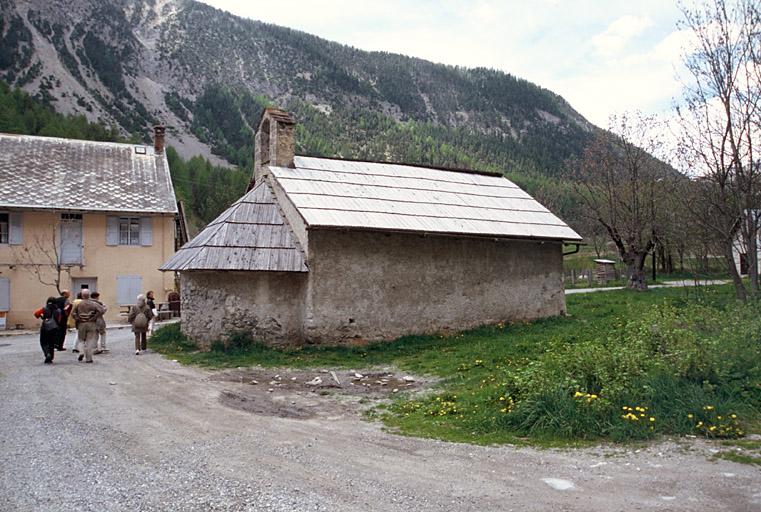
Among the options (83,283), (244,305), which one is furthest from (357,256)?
(83,283)

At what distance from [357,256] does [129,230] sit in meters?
14.9

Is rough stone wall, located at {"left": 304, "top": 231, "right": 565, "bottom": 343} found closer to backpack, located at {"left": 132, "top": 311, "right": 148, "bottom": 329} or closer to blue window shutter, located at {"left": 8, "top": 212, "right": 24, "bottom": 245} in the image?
backpack, located at {"left": 132, "top": 311, "right": 148, "bottom": 329}

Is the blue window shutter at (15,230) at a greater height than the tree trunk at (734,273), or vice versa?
the blue window shutter at (15,230)

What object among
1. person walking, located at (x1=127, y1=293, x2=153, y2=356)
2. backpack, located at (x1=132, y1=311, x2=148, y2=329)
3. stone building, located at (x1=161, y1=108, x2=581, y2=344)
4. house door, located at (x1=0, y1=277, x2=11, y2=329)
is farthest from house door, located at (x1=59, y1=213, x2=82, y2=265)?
backpack, located at (x1=132, y1=311, x2=148, y2=329)

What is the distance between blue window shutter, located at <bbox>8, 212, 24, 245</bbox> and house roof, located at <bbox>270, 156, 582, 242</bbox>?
13.7m

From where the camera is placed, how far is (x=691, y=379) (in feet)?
26.1

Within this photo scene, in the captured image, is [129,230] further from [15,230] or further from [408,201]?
[408,201]

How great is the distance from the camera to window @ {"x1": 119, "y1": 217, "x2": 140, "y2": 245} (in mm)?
25656

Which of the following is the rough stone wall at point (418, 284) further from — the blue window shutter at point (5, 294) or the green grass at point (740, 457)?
the blue window shutter at point (5, 294)

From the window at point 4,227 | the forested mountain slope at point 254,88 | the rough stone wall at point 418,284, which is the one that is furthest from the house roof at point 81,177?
the forested mountain slope at point 254,88

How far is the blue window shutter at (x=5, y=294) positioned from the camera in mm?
23594

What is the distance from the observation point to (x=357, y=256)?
15.3m

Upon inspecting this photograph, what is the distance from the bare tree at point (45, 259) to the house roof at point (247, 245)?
12.1 m

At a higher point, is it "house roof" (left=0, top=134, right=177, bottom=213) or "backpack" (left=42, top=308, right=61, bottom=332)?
"house roof" (left=0, top=134, right=177, bottom=213)
